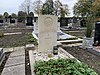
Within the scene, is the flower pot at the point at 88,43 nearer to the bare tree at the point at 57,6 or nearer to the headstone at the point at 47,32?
the headstone at the point at 47,32

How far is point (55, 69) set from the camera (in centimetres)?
432

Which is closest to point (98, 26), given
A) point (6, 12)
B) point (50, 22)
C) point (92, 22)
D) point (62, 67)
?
point (92, 22)

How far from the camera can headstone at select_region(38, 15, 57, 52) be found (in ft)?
23.5

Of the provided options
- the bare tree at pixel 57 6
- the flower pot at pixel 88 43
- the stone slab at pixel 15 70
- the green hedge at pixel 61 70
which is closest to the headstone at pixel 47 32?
the flower pot at pixel 88 43

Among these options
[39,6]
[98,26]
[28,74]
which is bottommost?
[28,74]

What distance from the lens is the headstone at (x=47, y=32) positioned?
717cm

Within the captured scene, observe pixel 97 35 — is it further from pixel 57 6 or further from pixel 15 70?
pixel 57 6

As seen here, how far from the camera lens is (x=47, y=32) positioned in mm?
7332

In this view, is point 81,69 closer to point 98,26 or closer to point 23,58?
point 23,58

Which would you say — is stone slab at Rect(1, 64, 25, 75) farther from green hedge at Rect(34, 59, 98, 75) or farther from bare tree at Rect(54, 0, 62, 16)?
bare tree at Rect(54, 0, 62, 16)

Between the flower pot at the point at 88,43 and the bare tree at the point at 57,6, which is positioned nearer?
the flower pot at the point at 88,43

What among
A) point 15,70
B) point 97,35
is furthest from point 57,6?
point 15,70

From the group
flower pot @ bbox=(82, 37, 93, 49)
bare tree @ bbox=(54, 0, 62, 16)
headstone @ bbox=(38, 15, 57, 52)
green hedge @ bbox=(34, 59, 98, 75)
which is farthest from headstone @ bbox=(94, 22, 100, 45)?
bare tree @ bbox=(54, 0, 62, 16)

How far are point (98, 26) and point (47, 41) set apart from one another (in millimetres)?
3114
